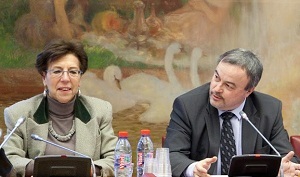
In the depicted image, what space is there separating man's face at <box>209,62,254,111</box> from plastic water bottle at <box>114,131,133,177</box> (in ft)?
1.80

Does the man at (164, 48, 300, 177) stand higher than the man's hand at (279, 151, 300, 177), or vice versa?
the man at (164, 48, 300, 177)

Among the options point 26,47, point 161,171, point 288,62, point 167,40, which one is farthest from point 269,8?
point 161,171

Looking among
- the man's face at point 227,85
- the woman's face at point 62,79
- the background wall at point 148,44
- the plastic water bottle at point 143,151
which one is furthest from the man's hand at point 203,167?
the background wall at point 148,44

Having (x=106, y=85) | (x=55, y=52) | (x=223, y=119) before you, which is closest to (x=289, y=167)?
(x=223, y=119)

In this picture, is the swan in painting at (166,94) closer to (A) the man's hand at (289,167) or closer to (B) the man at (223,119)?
(B) the man at (223,119)

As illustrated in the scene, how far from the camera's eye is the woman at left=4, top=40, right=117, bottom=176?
3.38 metres

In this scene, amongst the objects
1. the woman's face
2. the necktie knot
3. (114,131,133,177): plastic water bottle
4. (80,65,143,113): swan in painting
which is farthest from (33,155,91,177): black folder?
(80,65,143,113): swan in painting

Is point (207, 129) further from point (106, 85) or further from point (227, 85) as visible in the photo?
point (106, 85)

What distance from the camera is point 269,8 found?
16.1ft

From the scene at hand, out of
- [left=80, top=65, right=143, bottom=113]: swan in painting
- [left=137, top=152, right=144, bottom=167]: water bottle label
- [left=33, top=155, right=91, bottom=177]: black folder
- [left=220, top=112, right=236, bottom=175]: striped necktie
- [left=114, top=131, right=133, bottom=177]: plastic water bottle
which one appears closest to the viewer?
[left=33, top=155, right=91, bottom=177]: black folder

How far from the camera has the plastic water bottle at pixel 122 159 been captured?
10.1 feet

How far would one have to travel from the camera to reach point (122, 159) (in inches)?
123

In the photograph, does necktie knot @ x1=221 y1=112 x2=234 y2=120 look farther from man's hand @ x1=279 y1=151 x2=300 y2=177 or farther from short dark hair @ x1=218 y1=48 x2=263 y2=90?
man's hand @ x1=279 y1=151 x2=300 y2=177

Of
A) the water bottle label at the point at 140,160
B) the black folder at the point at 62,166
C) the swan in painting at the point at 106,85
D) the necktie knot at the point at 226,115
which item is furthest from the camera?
the swan in painting at the point at 106,85
